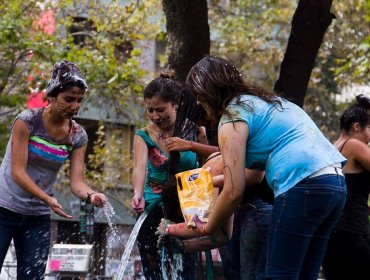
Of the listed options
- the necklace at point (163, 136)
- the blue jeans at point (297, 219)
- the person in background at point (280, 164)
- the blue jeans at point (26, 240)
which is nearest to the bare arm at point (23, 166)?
the blue jeans at point (26, 240)

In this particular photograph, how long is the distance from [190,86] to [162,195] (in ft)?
5.25

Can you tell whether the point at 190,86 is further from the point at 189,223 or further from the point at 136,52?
the point at 136,52

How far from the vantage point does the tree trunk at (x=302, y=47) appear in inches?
410

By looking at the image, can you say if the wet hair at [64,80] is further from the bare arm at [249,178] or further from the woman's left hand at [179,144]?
the bare arm at [249,178]

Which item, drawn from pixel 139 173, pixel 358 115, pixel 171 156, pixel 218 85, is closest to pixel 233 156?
pixel 218 85

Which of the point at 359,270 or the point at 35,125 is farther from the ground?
the point at 35,125

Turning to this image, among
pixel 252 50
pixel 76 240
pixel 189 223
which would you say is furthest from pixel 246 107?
pixel 252 50

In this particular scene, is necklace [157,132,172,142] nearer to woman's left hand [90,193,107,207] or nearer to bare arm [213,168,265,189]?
woman's left hand [90,193,107,207]

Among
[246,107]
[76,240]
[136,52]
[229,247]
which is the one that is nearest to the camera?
[246,107]

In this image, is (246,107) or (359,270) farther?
(359,270)

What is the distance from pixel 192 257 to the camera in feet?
23.3

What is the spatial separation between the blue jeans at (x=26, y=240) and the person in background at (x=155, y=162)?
2.64 feet

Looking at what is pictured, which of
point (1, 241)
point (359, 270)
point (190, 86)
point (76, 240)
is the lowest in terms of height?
point (76, 240)

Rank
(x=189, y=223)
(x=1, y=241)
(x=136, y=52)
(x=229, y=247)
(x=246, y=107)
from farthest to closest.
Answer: (x=136, y=52) → (x=229, y=247) → (x=1, y=241) → (x=189, y=223) → (x=246, y=107)
